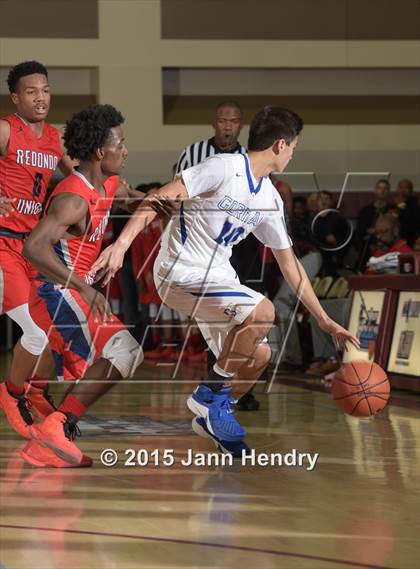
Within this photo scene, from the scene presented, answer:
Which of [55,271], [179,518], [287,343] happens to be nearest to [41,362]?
[55,271]

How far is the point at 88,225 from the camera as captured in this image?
524cm

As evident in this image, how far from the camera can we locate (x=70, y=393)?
535 cm

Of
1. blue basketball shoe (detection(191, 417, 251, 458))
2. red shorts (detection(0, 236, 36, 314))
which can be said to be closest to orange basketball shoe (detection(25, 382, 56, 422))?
red shorts (detection(0, 236, 36, 314))

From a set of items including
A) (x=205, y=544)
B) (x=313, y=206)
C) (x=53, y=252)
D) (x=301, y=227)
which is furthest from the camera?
(x=313, y=206)

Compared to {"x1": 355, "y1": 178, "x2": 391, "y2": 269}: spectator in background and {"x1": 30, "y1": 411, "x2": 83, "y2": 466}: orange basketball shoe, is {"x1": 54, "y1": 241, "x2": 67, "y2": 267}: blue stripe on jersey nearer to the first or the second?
{"x1": 30, "y1": 411, "x2": 83, "y2": 466}: orange basketball shoe

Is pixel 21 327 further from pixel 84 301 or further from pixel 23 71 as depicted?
pixel 23 71

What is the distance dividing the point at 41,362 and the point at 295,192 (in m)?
10.2

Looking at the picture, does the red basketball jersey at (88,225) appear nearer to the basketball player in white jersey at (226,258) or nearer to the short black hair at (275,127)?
the basketball player in white jersey at (226,258)

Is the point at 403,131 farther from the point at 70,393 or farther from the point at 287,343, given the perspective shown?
the point at 70,393

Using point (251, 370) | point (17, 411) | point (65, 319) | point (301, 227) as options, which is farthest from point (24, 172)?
point (301, 227)

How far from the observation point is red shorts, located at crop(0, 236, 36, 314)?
5871 mm

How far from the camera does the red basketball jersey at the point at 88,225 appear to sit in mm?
5180

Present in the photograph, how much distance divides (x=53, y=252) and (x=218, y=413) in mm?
1248

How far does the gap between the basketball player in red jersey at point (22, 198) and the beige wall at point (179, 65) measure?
32.9 ft
